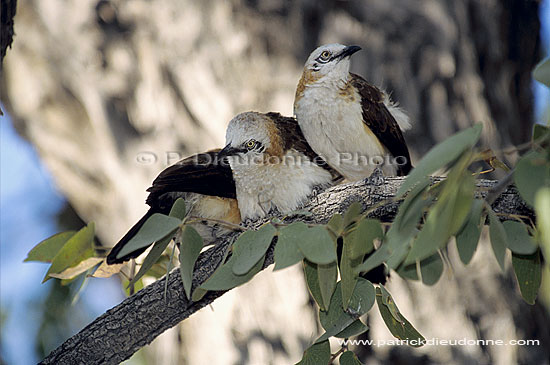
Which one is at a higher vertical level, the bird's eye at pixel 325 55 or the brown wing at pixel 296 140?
the bird's eye at pixel 325 55

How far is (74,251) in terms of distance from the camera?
84.4 inches

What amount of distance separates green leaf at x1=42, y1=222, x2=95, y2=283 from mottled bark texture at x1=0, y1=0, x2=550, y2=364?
61.7 inches

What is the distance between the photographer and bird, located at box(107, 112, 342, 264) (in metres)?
2.41

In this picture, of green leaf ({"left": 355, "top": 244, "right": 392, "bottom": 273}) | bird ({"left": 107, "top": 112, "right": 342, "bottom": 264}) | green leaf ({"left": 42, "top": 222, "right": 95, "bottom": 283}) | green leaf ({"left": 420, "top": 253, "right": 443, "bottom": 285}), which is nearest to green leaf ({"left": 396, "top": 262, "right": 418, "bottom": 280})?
green leaf ({"left": 420, "top": 253, "right": 443, "bottom": 285})

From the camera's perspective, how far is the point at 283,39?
3.79 metres

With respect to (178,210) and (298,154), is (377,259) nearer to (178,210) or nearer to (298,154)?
(178,210)

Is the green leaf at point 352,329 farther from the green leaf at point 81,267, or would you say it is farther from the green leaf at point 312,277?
the green leaf at point 81,267

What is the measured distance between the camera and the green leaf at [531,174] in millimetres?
1038

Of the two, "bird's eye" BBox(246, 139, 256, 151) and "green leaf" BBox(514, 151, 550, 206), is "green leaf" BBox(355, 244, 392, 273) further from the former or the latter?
"bird's eye" BBox(246, 139, 256, 151)

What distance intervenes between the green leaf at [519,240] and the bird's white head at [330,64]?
4.65 ft

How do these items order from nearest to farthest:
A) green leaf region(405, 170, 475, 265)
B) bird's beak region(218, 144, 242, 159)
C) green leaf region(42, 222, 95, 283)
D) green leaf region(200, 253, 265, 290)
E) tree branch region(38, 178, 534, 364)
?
1. green leaf region(405, 170, 475, 265)
2. green leaf region(200, 253, 265, 290)
3. tree branch region(38, 178, 534, 364)
4. green leaf region(42, 222, 95, 283)
5. bird's beak region(218, 144, 242, 159)

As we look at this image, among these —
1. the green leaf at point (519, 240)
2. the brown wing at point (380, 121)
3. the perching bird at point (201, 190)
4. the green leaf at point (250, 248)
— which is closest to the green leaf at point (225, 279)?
the green leaf at point (250, 248)

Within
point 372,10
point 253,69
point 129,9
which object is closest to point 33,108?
point 129,9

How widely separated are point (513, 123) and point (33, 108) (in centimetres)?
368
